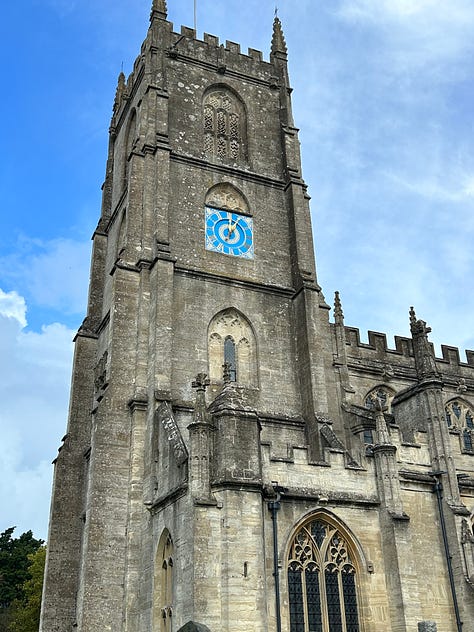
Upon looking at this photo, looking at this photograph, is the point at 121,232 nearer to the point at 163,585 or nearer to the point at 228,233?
the point at 228,233

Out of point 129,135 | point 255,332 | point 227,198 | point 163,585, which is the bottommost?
point 163,585

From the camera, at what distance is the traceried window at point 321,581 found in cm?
1659

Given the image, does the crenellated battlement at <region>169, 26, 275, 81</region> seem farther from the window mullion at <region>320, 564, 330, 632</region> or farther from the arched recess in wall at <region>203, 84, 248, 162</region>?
the window mullion at <region>320, 564, 330, 632</region>

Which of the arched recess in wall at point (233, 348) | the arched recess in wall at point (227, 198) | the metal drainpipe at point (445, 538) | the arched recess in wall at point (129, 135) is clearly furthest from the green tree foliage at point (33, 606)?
the metal drainpipe at point (445, 538)

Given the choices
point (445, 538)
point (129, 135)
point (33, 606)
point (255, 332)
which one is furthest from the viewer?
point (33, 606)

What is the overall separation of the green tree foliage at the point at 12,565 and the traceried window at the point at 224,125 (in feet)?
108

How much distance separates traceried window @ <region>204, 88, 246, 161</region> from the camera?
29430 millimetres

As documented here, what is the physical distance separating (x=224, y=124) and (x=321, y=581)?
20.3 meters

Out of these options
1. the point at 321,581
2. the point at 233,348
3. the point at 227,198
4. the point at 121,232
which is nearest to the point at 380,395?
the point at 233,348

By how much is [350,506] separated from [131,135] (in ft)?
68.0

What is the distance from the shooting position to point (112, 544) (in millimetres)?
19766

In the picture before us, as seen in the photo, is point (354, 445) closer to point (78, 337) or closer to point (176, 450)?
point (176, 450)

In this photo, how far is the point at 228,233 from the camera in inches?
1056

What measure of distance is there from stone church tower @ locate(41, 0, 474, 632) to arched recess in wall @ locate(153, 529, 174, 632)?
0.18 ft
